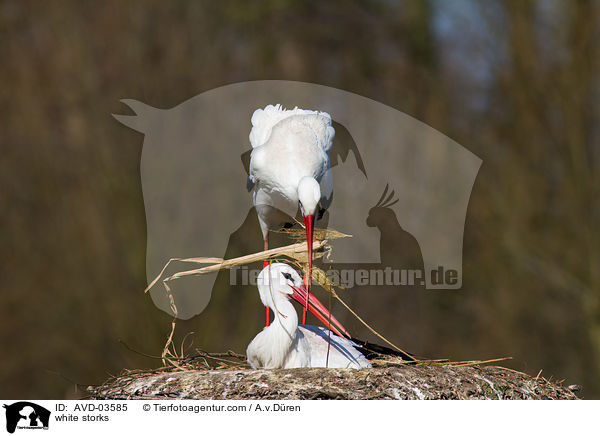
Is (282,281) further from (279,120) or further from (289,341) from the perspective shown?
(279,120)

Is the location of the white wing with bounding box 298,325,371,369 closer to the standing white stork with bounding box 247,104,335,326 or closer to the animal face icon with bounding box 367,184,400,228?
the standing white stork with bounding box 247,104,335,326

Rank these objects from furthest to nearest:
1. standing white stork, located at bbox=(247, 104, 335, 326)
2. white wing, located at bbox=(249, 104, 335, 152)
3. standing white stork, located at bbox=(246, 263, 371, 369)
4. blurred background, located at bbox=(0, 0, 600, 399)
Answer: blurred background, located at bbox=(0, 0, 600, 399) → white wing, located at bbox=(249, 104, 335, 152) → standing white stork, located at bbox=(247, 104, 335, 326) → standing white stork, located at bbox=(246, 263, 371, 369)

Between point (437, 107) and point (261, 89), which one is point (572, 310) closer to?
point (437, 107)

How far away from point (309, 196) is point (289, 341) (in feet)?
3.09

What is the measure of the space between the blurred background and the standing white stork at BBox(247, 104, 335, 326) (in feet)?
10.1

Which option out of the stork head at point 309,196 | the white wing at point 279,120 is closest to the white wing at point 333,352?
the stork head at point 309,196

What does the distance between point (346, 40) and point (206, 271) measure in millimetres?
9035

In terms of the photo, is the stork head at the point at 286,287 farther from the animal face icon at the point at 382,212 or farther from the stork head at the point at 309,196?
the animal face icon at the point at 382,212

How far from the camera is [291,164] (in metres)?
5.09

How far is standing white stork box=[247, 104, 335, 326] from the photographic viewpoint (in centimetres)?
481

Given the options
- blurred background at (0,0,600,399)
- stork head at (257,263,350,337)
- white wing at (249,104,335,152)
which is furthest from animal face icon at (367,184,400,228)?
stork head at (257,263,350,337)

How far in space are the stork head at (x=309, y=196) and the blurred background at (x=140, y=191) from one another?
12.8 feet

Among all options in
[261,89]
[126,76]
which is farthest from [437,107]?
[126,76]

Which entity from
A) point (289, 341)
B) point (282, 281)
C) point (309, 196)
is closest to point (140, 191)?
point (282, 281)
